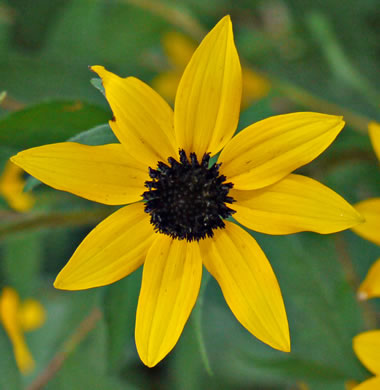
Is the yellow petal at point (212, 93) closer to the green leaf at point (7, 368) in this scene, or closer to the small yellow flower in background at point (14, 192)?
the small yellow flower in background at point (14, 192)

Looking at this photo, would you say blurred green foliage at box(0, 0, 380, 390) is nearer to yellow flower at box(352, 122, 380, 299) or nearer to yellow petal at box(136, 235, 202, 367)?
yellow petal at box(136, 235, 202, 367)

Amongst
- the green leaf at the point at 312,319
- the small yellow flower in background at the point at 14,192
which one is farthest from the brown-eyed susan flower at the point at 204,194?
the small yellow flower in background at the point at 14,192

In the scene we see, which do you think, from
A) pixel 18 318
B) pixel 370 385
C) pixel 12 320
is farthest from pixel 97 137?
pixel 18 318

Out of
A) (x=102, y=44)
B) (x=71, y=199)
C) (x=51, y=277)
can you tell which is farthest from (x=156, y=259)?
(x=51, y=277)

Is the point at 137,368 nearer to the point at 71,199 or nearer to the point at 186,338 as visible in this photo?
the point at 186,338

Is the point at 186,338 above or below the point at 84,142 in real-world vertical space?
below

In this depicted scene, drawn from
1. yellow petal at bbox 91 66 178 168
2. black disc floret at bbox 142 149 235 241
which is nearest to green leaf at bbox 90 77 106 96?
yellow petal at bbox 91 66 178 168
